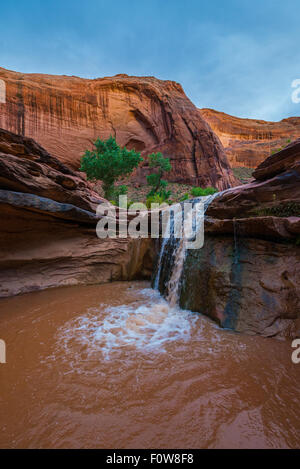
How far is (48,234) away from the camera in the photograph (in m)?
6.05

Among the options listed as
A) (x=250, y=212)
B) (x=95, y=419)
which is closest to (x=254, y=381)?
(x=95, y=419)

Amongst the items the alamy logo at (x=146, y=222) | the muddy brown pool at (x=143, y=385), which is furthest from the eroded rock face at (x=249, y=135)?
the muddy brown pool at (x=143, y=385)

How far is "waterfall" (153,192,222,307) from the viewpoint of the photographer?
4776 millimetres

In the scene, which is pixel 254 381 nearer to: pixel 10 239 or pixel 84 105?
pixel 10 239

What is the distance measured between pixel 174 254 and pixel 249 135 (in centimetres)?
4812

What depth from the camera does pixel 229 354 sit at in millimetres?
2660

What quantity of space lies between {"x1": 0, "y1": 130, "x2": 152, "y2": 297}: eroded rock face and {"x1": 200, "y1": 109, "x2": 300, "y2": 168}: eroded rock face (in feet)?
121

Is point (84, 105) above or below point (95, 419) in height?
above

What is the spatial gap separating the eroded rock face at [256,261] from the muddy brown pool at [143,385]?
344 millimetres

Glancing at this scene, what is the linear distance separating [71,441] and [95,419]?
0.24 m

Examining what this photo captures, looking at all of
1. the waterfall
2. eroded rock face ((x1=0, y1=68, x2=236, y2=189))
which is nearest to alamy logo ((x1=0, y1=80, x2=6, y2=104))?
eroded rock face ((x1=0, y1=68, x2=236, y2=189))

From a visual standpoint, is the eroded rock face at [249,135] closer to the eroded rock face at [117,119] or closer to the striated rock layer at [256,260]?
the eroded rock face at [117,119]

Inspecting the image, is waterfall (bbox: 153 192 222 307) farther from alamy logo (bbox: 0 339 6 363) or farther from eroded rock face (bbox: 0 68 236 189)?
eroded rock face (bbox: 0 68 236 189)

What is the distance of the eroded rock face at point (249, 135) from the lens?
121ft
